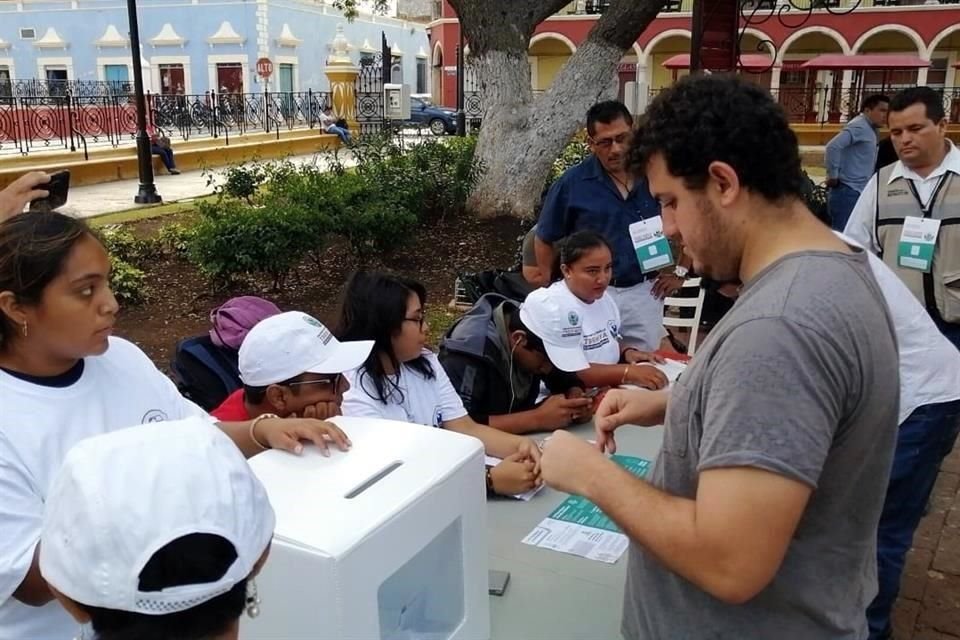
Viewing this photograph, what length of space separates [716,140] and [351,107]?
20.3m

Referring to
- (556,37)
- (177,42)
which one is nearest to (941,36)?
(556,37)

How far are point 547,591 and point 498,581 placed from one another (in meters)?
0.10

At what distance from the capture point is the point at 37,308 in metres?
1.43

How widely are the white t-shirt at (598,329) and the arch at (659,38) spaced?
23.0 m

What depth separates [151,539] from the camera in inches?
30.2

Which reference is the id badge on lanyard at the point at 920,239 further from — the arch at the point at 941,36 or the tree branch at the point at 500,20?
the arch at the point at 941,36

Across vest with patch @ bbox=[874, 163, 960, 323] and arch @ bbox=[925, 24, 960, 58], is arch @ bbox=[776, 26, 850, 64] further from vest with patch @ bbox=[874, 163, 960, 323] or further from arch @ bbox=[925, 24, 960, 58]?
vest with patch @ bbox=[874, 163, 960, 323]

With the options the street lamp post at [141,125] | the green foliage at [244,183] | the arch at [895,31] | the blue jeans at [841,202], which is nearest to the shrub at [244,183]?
the green foliage at [244,183]

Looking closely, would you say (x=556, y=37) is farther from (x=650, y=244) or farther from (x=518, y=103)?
(x=650, y=244)

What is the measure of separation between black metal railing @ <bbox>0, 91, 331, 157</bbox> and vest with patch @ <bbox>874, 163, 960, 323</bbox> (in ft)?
43.9

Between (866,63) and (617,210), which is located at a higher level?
(866,63)

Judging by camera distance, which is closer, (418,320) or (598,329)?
(418,320)

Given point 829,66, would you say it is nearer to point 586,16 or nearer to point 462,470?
point 586,16

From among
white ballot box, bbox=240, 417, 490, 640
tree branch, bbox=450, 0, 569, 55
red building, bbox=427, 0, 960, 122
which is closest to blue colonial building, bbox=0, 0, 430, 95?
red building, bbox=427, 0, 960, 122
